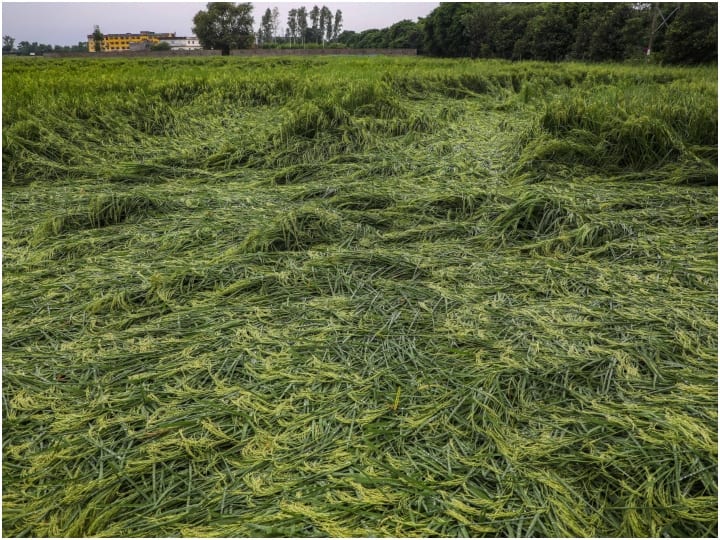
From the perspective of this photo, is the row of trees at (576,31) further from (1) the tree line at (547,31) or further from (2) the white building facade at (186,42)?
(2) the white building facade at (186,42)

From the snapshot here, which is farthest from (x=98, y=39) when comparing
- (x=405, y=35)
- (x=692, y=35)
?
(x=692, y=35)

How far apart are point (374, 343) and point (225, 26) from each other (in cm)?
3844

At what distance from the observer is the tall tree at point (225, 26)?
115 feet

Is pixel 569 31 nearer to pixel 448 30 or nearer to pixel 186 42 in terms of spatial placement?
pixel 448 30

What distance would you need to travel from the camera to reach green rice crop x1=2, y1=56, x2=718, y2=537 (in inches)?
61.0

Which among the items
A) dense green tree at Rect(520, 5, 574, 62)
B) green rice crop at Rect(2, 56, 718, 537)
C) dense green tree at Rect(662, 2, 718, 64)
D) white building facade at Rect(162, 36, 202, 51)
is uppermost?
white building facade at Rect(162, 36, 202, 51)

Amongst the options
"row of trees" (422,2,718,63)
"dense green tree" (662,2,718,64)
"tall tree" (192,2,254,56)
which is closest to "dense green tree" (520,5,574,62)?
"row of trees" (422,2,718,63)

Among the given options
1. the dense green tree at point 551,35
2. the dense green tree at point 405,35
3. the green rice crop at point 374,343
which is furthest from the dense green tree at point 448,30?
the green rice crop at point 374,343

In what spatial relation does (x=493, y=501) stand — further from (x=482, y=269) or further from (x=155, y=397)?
(x=482, y=269)

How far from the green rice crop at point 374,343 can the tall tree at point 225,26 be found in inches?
1335

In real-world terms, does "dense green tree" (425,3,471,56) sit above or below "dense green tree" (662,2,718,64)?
above

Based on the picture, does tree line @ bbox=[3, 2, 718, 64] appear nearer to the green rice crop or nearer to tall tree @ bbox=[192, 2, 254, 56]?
tall tree @ bbox=[192, 2, 254, 56]

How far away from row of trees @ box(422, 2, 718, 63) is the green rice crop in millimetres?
13318

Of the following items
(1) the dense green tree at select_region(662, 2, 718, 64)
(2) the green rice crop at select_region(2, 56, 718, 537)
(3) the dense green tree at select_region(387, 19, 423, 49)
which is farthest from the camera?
(3) the dense green tree at select_region(387, 19, 423, 49)
